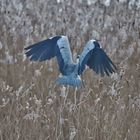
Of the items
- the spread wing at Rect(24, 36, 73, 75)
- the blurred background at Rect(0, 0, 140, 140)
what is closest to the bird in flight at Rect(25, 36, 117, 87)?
the spread wing at Rect(24, 36, 73, 75)

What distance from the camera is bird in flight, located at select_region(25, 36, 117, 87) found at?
1.58 metres

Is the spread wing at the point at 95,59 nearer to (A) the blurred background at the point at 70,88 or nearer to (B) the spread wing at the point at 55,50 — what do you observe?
(B) the spread wing at the point at 55,50

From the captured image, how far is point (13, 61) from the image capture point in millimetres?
2951

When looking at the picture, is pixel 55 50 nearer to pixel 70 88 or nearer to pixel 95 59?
pixel 95 59

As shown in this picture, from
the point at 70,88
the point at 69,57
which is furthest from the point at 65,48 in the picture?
the point at 70,88

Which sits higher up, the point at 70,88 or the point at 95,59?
the point at 95,59

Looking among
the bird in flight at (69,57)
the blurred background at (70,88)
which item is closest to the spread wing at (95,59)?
the bird in flight at (69,57)

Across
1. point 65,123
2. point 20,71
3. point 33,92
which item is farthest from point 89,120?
point 20,71

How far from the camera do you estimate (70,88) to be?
2.52 m

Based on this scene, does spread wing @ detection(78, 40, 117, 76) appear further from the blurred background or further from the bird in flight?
the blurred background

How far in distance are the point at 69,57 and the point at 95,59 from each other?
→ 0.31ft

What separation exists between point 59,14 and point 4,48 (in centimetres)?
97

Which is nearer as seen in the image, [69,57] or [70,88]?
[69,57]

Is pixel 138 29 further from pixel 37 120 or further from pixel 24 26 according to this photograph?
pixel 37 120
